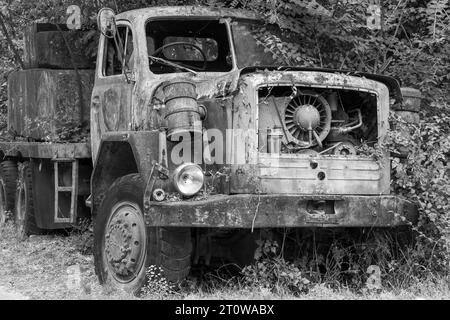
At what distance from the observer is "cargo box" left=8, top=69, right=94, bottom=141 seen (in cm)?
866

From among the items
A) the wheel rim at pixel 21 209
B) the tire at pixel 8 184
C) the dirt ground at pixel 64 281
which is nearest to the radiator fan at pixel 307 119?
the dirt ground at pixel 64 281

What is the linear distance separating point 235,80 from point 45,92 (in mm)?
3533

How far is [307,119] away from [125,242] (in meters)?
1.72

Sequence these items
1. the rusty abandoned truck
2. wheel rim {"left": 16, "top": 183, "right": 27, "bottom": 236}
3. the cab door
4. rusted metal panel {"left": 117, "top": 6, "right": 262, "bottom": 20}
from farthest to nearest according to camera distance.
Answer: wheel rim {"left": 16, "top": 183, "right": 27, "bottom": 236} → rusted metal panel {"left": 117, "top": 6, "right": 262, "bottom": 20} → the cab door → the rusty abandoned truck

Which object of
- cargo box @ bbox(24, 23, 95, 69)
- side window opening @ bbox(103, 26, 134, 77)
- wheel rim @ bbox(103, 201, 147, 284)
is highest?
cargo box @ bbox(24, 23, 95, 69)

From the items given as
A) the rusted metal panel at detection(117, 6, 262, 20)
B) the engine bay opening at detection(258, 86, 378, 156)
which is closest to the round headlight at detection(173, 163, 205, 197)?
the engine bay opening at detection(258, 86, 378, 156)

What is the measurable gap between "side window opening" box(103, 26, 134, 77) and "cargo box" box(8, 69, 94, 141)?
119 centimetres

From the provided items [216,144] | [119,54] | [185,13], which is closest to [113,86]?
[119,54]

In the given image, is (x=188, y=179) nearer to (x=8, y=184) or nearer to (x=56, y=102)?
(x=56, y=102)

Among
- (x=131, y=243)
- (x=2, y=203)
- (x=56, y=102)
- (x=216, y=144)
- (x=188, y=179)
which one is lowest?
(x=131, y=243)

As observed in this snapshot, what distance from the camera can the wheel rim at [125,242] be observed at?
6.06 m

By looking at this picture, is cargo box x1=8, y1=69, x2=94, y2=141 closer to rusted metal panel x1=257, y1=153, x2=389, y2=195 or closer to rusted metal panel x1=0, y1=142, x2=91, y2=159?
rusted metal panel x1=0, y1=142, x2=91, y2=159

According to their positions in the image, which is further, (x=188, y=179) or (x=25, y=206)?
(x=25, y=206)

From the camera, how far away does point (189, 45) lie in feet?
24.3
